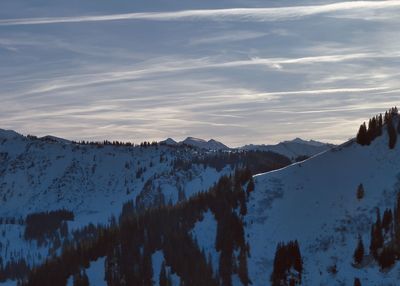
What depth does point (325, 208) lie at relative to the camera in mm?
133625

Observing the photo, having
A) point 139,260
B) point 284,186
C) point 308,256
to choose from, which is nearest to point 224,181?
point 284,186

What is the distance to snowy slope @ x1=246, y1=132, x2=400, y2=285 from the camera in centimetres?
11950

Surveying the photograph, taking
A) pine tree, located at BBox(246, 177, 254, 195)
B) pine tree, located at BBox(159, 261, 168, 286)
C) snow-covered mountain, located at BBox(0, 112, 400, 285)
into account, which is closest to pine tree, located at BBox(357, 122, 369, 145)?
snow-covered mountain, located at BBox(0, 112, 400, 285)

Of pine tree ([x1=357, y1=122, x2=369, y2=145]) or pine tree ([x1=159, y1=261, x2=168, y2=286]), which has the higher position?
pine tree ([x1=357, y1=122, x2=369, y2=145])

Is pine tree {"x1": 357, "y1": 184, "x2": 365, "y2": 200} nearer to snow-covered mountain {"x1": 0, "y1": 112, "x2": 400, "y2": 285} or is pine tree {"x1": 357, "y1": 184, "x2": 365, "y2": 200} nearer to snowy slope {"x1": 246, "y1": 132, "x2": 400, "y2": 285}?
snow-covered mountain {"x1": 0, "y1": 112, "x2": 400, "y2": 285}

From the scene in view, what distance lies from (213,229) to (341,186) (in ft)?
92.9

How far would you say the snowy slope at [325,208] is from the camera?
119500 mm

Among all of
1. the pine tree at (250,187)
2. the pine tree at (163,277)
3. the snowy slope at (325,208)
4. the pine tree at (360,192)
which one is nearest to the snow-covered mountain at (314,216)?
the snowy slope at (325,208)

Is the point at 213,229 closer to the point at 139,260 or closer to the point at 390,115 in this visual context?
the point at 139,260

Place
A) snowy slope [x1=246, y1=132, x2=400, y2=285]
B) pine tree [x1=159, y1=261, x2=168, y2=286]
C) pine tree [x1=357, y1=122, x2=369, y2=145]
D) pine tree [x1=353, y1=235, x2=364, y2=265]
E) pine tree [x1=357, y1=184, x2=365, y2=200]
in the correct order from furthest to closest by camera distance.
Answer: pine tree [x1=357, y1=122, x2=369, y2=145], pine tree [x1=159, y1=261, x2=168, y2=286], pine tree [x1=357, y1=184, x2=365, y2=200], snowy slope [x1=246, y1=132, x2=400, y2=285], pine tree [x1=353, y1=235, x2=364, y2=265]

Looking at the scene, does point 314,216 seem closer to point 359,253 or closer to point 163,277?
point 359,253

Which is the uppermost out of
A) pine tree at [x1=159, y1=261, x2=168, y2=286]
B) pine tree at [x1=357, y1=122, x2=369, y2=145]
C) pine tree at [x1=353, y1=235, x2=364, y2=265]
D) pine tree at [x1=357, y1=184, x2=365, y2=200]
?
pine tree at [x1=357, y1=122, x2=369, y2=145]

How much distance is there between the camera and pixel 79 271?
15062cm

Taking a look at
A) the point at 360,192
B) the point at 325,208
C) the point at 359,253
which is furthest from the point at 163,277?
the point at 360,192
